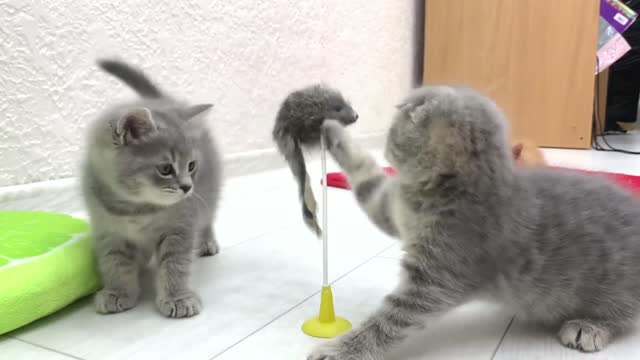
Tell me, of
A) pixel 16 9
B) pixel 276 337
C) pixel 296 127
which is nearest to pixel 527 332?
pixel 276 337

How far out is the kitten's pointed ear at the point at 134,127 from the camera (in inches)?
35.5

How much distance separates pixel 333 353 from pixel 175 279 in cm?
37

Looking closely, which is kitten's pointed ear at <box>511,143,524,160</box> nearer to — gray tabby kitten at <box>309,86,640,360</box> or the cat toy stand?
gray tabby kitten at <box>309,86,640,360</box>

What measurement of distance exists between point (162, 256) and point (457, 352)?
0.56 m

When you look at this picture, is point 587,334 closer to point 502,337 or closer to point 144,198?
point 502,337

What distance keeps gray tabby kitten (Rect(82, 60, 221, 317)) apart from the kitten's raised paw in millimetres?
615

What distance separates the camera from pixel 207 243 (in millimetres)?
1271

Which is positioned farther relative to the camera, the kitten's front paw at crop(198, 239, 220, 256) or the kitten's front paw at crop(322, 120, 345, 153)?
the kitten's front paw at crop(198, 239, 220, 256)

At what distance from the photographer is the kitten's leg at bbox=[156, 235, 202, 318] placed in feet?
3.10

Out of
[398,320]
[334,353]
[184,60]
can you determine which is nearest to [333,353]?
[334,353]

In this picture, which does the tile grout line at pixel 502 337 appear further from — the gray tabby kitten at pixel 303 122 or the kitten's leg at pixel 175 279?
the kitten's leg at pixel 175 279

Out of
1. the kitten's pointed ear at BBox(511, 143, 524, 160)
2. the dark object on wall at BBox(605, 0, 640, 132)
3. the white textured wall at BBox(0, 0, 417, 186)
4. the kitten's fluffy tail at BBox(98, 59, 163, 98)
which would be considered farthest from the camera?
the dark object on wall at BBox(605, 0, 640, 132)

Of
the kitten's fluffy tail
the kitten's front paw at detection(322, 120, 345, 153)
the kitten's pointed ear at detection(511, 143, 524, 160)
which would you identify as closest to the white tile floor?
the kitten's front paw at detection(322, 120, 345, 153)

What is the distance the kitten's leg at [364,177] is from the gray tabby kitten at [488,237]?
0.12m
